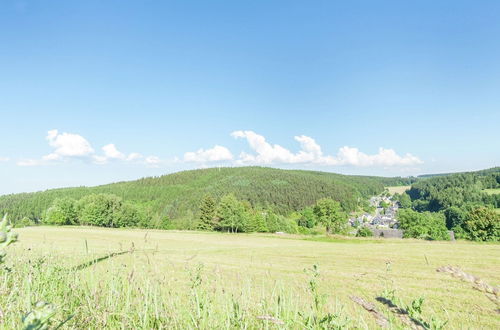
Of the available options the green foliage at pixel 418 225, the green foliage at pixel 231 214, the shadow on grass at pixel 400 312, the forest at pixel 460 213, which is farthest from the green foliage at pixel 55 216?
the shadow on grass at pixel 400 312

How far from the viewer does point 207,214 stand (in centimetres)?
7238

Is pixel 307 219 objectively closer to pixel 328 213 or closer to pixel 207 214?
pixel 207 214

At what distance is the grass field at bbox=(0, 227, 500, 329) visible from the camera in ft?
9.05

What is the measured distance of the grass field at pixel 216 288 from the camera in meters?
2.76

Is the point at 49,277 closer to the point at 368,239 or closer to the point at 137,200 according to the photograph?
the point at 368,239

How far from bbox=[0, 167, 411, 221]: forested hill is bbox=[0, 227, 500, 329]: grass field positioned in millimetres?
106224

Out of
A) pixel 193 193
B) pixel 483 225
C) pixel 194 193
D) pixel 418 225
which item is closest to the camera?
pixel 483 225

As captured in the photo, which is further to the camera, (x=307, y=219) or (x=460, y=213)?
(x=307, y=219)

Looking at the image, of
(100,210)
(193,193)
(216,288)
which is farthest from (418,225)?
(193,193)

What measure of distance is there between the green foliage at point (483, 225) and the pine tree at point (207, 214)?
5002cm

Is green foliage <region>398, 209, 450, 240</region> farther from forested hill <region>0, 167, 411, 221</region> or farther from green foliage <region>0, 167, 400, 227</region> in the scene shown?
forested hill <region>0, 167, 411, 221</region>

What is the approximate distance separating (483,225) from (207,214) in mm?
53081

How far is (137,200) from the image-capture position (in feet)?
490

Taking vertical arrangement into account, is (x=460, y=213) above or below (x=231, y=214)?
below
